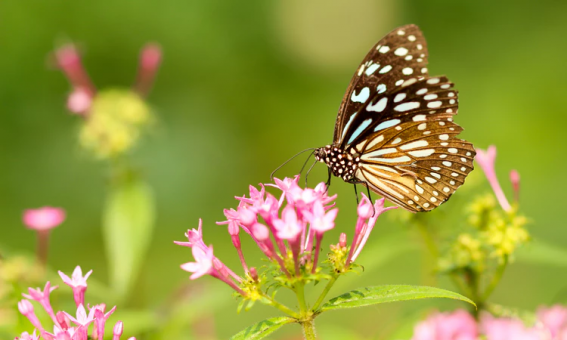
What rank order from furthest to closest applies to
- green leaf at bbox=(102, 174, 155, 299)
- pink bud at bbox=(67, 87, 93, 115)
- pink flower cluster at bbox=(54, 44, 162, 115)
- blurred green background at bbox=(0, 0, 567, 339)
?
blurred green background at bbox=(0, 0, 567, 339), pink flower cluster at bbox=(54, 44, 162, 115), pink bud at bbox=(67, 87, 93, 115), green leaf at bbox=(102, 174, 155, 299)

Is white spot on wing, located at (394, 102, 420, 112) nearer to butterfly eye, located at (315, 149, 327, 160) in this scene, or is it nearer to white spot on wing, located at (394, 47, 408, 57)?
white spot on wing, located at (394, 47, 408, 57)

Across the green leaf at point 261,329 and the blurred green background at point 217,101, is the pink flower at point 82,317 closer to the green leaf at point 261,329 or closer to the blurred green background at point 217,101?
the green leaf at point 261,329

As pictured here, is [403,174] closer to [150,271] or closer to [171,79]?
[150,271]

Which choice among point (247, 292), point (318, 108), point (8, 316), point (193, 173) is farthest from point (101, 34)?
point (247, 292)

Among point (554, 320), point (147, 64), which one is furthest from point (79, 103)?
point (554, 320)

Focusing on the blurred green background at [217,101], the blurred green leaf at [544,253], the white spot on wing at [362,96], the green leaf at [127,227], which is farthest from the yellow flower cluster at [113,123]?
the blurred green background at [217,101]

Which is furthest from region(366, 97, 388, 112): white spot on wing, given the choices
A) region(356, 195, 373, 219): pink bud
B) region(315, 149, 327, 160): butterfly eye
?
region(356, 195, 373, 219): pink bud
